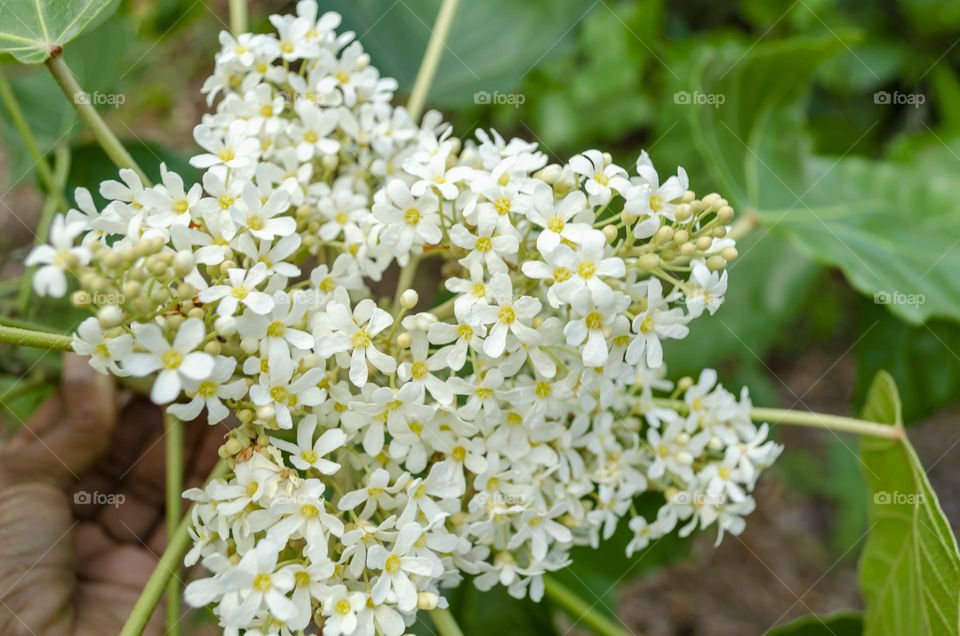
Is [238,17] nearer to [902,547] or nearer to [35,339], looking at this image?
[35,339]

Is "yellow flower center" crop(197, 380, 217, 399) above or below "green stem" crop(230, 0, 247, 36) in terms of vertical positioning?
below

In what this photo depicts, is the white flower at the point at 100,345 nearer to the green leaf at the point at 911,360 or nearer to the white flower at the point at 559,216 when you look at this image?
the white flower at the point at 559,216

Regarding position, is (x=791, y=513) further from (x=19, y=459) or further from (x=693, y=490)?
(x=19, y=459)

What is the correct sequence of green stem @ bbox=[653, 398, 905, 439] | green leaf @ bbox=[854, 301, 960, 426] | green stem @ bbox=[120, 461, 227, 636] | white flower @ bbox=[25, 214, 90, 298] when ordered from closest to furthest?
white flower @ bbox=[25, 214, 90, 298] < green stem @ bbox=[120, 461, 227, 636] < green stem @ bbox=[653, 398, 905, 439] < green leaf @ bbox=[854, 301, 960, 426]

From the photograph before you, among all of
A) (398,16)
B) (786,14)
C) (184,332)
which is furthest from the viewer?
(786,14)

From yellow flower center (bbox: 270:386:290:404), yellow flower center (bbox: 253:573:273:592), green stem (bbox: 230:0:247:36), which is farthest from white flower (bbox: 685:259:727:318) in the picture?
green stem (bbox: 230:0:247:36)

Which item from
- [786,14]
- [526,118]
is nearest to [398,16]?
[526,118]

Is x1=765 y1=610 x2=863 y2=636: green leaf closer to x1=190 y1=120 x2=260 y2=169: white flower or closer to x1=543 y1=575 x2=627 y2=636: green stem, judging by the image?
x1=543 y1=575 x2=627 y2=636: green stem
